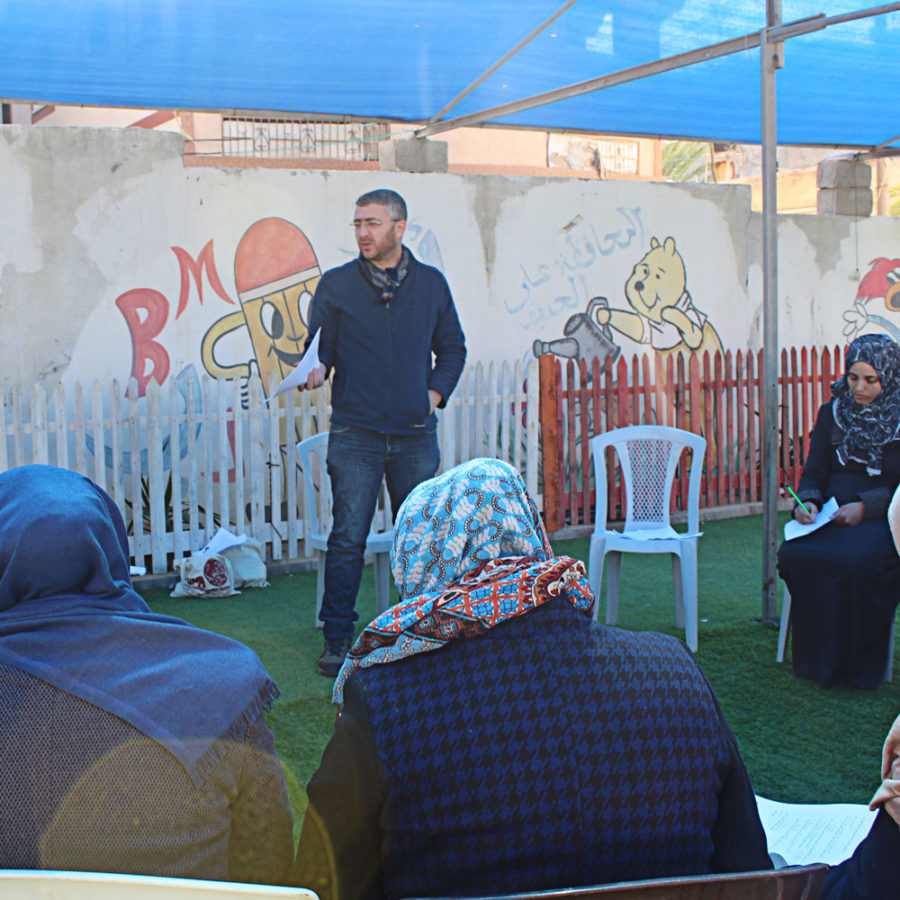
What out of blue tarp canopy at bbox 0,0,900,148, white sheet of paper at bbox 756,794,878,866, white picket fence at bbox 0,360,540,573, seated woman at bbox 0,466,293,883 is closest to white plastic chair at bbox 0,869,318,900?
seated woman at bbox 0,466,293,883

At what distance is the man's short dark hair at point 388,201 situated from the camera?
4.62 metres

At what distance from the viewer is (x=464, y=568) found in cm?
191

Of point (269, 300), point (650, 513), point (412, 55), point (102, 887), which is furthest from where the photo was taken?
point (269, 300)

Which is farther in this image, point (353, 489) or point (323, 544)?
point (323, 544)

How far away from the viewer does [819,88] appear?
798 cm

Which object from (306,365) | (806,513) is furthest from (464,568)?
(806,513)

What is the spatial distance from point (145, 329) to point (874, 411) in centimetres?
458

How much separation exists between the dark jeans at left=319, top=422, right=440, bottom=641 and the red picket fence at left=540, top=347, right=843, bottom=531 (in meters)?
2.76

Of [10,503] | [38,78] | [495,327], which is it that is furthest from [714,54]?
[10,503]

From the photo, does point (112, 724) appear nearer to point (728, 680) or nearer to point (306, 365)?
point (306, 365)

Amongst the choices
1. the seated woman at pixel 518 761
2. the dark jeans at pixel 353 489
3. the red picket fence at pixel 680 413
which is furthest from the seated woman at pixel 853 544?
the seated woman at pixel 518 761

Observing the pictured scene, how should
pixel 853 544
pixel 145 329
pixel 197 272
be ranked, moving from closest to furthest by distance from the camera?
1. pixel 853 544
2. pixel 145 329
3. pixel 197 272

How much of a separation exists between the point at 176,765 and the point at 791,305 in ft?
32.4

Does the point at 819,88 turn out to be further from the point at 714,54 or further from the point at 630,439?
the point at 630,439
